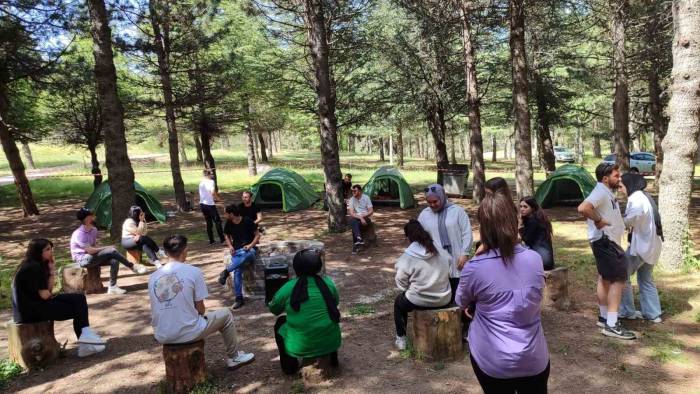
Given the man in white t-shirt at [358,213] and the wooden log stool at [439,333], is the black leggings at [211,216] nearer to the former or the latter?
the man in white t-shirt at [358,213]

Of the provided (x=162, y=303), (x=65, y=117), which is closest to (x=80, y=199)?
(x=65, y=117)

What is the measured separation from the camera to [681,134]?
21.2 feet

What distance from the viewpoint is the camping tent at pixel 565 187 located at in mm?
13078

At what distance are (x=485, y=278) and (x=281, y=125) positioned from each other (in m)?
28.9

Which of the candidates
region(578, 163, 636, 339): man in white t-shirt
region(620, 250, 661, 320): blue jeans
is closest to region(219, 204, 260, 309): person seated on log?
region(578, 163, 636, 339): man in white t-shirt

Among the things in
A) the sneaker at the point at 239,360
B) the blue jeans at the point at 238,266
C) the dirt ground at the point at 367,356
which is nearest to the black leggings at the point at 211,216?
the dirt ground at the point at 367,356

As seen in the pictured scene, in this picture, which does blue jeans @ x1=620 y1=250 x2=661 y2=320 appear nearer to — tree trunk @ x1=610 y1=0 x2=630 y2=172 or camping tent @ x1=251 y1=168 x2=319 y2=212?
tree trunk @ x1=610 y1=0 x2=630 y2=172

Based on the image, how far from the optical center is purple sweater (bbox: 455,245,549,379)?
7.27 ft

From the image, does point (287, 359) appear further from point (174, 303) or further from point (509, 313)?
point (509, 313)

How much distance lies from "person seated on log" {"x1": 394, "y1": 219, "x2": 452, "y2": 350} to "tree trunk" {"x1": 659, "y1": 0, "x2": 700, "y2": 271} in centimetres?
425

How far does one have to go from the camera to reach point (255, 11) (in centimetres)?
1134

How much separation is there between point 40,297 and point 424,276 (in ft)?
13.1

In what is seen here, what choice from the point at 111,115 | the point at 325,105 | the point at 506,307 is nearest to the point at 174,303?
the point at 506,307

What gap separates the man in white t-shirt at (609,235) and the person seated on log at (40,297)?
18.2ft
